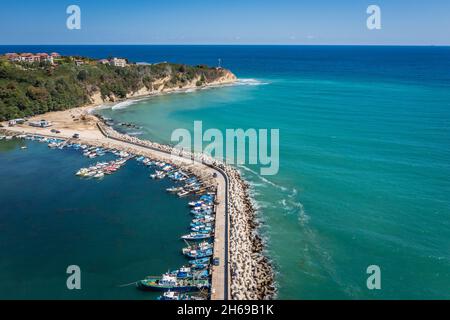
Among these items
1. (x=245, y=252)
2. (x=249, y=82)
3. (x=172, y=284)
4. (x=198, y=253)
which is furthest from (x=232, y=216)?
(x=249, y=82)

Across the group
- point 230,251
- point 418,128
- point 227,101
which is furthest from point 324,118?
point 230,251

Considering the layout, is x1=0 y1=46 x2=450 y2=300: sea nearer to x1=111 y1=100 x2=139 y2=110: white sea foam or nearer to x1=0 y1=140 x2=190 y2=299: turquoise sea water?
x1=0 y1=140 x2=190 y2=299: turquoise sea water

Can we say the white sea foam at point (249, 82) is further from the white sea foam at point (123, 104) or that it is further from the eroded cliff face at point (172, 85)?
the white sea foam at point (123, 104)

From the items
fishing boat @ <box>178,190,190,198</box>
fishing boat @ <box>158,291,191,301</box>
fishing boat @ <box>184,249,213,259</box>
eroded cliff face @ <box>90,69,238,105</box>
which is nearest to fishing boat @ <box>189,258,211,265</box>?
Result: fishing boat @ <box>184,249,213,259</box>

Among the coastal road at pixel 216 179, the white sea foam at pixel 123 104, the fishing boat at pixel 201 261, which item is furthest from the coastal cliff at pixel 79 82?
the fishing boat at pixel 201 261

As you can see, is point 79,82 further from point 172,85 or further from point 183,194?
point 183,194

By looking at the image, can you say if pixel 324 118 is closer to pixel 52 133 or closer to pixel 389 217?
pixel 389 217
